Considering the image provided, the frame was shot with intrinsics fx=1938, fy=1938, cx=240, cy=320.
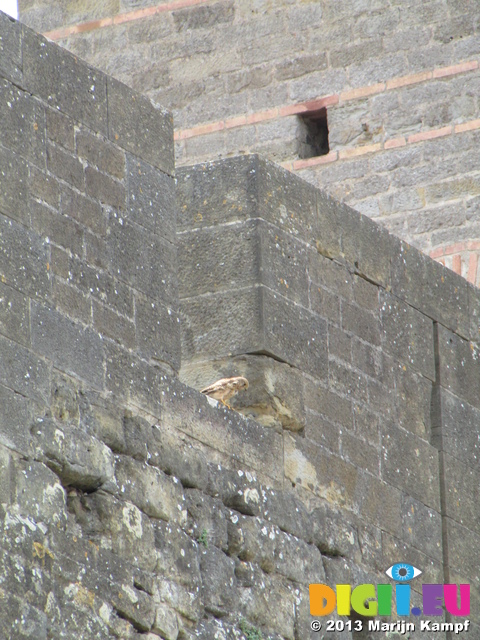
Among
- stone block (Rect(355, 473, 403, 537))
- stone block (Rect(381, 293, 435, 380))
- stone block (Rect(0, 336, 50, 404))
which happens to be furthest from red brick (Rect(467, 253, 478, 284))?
stone block (Rect(0, 336, 50, 404))

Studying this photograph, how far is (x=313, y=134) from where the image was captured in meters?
12.1

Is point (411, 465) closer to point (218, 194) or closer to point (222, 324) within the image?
point (222, 324)

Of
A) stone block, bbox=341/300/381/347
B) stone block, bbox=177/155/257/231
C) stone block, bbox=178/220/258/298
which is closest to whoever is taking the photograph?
stone block, bbox=178/220/258/298

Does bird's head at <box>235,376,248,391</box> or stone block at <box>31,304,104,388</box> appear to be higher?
bird's head at <box>235,376,248,391</box>

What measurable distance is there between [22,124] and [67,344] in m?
0.75

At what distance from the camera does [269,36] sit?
12266 millimetres

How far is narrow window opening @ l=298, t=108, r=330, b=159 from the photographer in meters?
12.0

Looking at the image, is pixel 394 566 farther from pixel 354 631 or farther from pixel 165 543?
pixel 165 543

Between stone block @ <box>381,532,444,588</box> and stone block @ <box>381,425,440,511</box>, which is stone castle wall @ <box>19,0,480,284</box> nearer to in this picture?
stone block @ <box>381,425,440,511</box>

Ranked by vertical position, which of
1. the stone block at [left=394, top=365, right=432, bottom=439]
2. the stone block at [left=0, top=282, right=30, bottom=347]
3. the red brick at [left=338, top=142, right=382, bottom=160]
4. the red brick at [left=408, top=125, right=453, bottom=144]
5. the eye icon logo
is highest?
the red brick at [left=408, top=125, right=453, bottom=144]

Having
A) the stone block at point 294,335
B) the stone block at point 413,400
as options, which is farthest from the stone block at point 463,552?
the stone block at point 294,335

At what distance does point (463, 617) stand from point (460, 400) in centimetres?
103

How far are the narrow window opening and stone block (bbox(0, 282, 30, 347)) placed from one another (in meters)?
5.97

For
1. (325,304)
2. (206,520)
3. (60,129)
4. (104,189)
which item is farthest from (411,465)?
(60,129)
